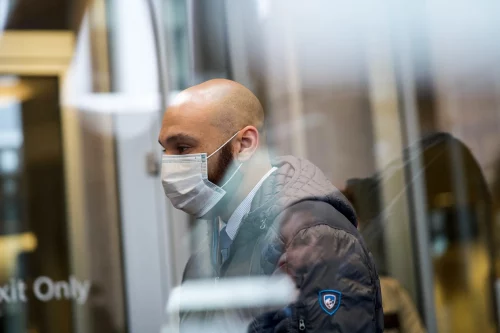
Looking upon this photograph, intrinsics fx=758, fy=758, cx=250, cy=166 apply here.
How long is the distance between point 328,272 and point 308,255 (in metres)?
0.07

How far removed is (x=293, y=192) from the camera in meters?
2.01

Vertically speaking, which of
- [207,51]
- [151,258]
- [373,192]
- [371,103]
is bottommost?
[151,258]

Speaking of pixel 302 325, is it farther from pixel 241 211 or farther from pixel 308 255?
pixel 241 211

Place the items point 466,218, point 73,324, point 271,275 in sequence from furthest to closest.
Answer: point 466,218 → point 73,324 → point 271,275

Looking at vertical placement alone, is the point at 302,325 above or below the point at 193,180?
below

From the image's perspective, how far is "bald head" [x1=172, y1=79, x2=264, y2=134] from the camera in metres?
2.18

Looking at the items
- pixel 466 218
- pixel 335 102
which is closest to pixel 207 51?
pixel 335 102

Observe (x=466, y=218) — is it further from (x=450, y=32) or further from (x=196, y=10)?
(x=196, y=10)

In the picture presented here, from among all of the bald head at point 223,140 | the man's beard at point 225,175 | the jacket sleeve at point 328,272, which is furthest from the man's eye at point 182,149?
the jacket sleeve at point 328,272

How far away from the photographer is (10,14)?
3176 millimetres

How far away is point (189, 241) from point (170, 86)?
66cm

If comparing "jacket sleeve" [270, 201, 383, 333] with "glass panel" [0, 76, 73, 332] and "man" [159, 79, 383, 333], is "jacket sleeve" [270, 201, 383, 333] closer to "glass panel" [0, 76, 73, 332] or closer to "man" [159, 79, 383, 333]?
"man" [159, 79, 383, 333]

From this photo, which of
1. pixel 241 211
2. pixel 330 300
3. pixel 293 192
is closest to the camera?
pixel 330 300

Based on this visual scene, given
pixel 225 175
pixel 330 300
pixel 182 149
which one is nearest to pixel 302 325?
pixel 330 300
